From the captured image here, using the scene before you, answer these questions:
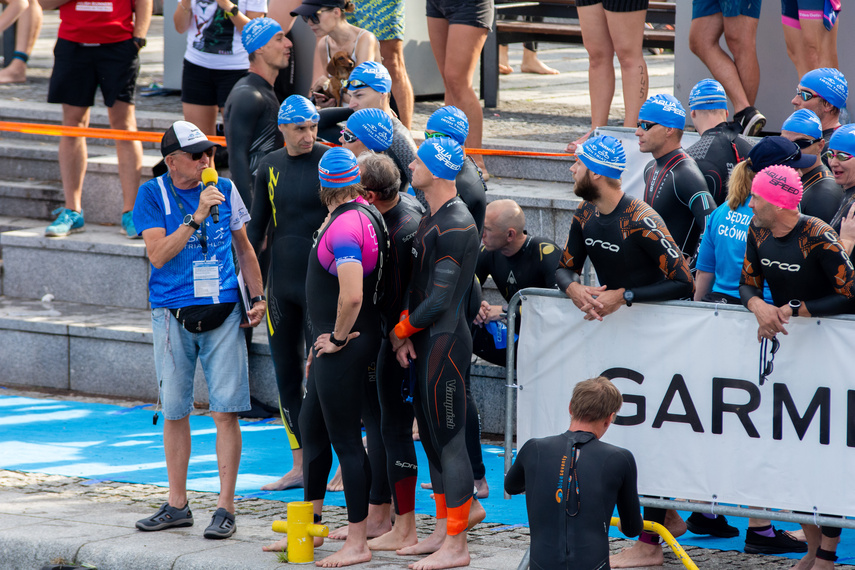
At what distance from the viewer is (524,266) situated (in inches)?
265

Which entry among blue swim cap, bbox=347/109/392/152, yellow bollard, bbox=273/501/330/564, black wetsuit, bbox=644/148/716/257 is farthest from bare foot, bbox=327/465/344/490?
black wetsuit, bbox=644/148/716/257

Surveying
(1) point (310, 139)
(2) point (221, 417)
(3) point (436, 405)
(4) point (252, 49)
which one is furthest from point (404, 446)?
(4) point (252, 49)

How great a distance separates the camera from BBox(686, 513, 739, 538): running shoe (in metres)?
6.03

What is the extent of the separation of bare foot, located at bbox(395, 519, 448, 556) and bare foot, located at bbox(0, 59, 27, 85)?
9.86 m

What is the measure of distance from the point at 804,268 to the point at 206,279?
117 inches

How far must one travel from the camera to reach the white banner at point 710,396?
4.98m

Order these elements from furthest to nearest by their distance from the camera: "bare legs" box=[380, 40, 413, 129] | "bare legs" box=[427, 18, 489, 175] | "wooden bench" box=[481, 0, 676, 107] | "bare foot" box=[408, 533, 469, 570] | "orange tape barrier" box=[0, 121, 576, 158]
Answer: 1. "wooden bench" box=[481, 0, 676, 107]
2. "orange tape barrier" box=[0, 121, 576, 158]
3. "bare legs" box=[380, 40, 413, 129]
4. "bare legs" box=[427, 18, 489, 175]
5. "bare foot" box=[408, 533, 469, 570]

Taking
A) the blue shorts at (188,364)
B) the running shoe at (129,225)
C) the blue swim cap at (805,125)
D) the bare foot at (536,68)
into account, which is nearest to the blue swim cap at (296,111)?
the blue shorts at (188,364)

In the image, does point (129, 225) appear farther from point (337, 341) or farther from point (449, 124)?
point (337, 341)

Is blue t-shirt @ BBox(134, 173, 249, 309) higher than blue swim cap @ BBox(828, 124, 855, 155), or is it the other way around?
blue swim cap @ BBox(828, 124, 855, 155)

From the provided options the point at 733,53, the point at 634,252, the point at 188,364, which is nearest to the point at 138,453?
the point at 188,364

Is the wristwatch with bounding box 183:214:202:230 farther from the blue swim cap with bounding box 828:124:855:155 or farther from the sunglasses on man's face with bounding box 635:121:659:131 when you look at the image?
the blue swim cap with bounding box 828:124:855:155

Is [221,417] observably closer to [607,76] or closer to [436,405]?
[436,405]

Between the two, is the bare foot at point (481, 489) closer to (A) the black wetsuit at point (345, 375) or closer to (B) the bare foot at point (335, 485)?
(B) the bare foot at point (335, 485)
